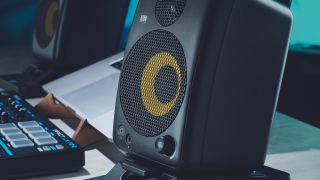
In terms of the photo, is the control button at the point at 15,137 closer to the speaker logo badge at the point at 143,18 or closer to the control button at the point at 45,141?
the control button at the point at 45,141

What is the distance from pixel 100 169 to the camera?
29.7 inches

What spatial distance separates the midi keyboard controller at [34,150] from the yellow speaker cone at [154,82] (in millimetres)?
176

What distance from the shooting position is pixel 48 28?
1.28m

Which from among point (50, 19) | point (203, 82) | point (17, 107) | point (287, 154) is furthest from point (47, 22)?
point (203, 82)

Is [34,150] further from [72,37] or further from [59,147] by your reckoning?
[72,37]

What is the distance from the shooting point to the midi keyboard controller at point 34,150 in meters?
0.70

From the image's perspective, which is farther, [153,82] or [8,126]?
[8,126]

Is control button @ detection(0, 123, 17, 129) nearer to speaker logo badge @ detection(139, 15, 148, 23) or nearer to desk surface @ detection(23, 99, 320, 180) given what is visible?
desk surface @ detection(23, 99, 320, 180)

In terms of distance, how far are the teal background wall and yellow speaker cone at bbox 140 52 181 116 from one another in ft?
0.75

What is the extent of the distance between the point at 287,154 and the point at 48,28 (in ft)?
2.25

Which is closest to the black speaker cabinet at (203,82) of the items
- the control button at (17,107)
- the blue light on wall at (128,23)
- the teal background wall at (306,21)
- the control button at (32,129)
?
the teal background wall at (306,21)

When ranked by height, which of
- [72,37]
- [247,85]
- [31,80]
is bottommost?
[31,80]

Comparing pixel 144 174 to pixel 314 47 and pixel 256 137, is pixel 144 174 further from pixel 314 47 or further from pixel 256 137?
pixel 314 47

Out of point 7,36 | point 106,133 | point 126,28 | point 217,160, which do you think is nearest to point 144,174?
point 217,160
